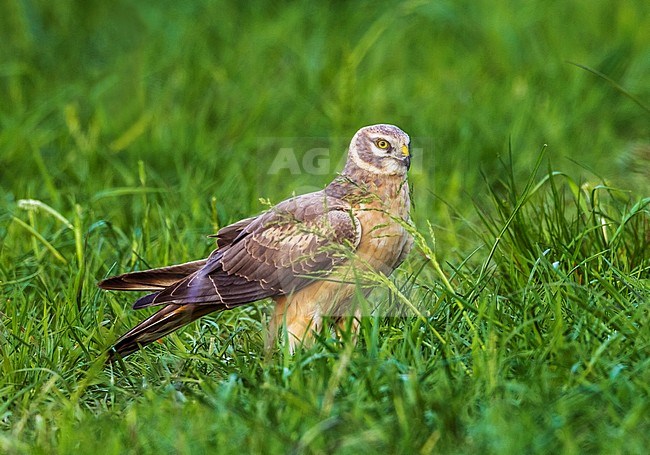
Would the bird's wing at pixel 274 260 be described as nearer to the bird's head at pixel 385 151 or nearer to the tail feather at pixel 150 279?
the tail feather at pixel 150 279

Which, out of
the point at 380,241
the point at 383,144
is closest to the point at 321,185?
the point at 383,144

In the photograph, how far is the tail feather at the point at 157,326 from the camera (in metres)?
4.50

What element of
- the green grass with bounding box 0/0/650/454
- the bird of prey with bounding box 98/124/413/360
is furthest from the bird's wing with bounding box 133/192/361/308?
the green grass with bounding box 0/0/650/454

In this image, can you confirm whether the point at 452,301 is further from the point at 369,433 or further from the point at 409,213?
the point at 369,433

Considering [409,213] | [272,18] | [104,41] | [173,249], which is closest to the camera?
[409,213]

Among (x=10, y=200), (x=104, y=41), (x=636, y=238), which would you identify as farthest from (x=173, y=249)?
(x=104, y=41)

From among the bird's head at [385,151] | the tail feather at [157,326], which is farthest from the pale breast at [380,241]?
the tail feather at [157,326]

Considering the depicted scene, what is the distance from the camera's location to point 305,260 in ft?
15.0

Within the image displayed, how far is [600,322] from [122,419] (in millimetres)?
1735

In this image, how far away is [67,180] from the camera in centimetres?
695

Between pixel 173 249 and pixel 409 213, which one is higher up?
pixel 409 213

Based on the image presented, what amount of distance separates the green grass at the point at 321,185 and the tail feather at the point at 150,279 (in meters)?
0.21

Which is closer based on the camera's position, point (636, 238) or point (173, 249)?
point (636, 238)

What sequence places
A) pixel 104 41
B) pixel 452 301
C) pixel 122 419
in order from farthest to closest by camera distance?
pixel 104 41 < pixel 452 301 < pixel 122 419
